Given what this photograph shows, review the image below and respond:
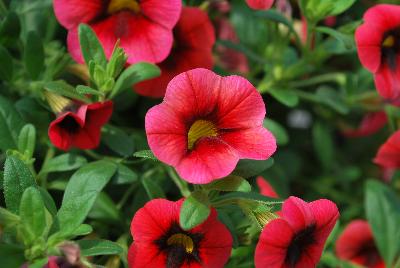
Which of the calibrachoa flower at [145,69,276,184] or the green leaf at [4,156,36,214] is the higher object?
the calibrachoa flower at [145,69,276,184]

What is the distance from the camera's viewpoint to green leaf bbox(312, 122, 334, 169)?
1.84 meters

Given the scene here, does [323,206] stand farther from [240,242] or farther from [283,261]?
[240,242]

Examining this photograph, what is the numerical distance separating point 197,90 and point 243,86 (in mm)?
78

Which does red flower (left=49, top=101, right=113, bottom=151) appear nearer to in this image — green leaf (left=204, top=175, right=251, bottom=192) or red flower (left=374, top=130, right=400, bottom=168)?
green leaf (left=204, top=175, right=251, bottom=192)

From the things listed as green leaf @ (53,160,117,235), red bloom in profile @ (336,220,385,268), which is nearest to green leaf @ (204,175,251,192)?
green leaf @ (53,160,117,235)

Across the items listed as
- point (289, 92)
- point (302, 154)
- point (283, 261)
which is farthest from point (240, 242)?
point (302, 154)

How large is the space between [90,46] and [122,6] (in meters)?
0.17

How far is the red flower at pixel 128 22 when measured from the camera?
1262 mm

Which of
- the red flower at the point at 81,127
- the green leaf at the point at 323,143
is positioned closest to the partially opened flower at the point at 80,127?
the red flower at the point at 81,127

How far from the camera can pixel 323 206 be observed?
107cm

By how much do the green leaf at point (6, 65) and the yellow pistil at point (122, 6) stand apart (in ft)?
0.70

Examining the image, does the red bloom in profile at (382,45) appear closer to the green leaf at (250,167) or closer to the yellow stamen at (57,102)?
the green leaf at (250,167)

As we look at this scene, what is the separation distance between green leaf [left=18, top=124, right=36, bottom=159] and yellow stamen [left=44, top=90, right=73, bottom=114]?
0.06 metres

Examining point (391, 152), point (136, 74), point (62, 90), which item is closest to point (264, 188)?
point (391, 152)
